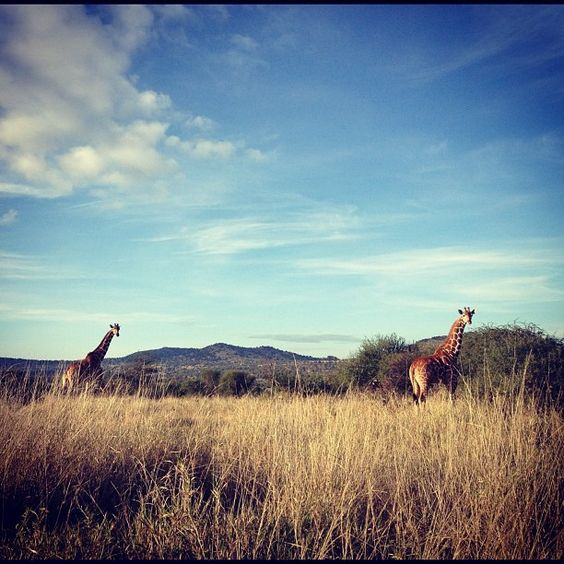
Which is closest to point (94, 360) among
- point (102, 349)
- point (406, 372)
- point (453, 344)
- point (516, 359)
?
point (102, 349)

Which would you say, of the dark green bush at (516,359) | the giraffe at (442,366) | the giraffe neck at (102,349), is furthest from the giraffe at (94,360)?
the dark green bush at (516,359)

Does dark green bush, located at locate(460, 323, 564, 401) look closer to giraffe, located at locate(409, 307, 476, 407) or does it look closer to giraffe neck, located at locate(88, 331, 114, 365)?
giraffe, located at locate(409, 307, 476, 407)

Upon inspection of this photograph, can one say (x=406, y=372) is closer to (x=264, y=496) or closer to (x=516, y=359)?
(x=516, y=359)

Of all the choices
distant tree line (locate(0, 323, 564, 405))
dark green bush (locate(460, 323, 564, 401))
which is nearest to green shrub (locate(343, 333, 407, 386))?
distant tree line (locate(0, 323, 564, 405))

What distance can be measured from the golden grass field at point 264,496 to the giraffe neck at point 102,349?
8069 millimetres

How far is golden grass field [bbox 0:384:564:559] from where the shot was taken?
10.0 feet

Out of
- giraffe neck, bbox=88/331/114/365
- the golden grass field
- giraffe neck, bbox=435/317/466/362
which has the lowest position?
the golden grass field

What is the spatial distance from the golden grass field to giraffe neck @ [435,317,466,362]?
468cm

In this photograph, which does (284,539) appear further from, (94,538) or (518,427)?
(518,427)

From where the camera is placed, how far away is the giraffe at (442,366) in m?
9.53

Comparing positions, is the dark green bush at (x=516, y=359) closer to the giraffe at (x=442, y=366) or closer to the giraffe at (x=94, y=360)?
the giraffe at (x=442, y=366)

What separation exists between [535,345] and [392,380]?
430 centimetres

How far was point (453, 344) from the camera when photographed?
1007 centimetres

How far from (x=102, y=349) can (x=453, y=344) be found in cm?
1052
